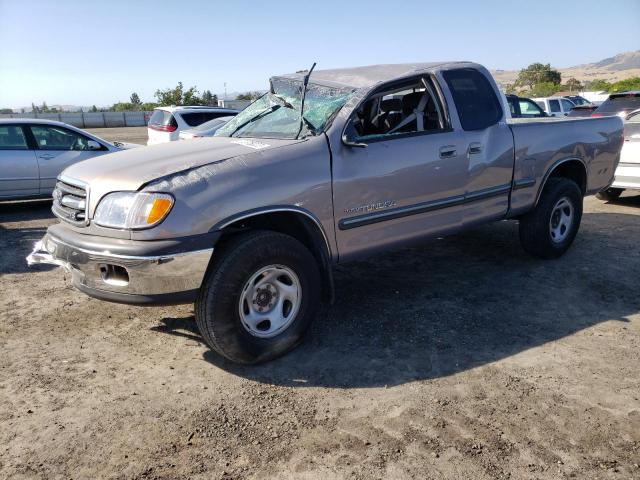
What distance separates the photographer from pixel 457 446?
273 cm

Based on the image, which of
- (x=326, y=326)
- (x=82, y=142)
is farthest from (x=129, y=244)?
(x=82, y=142)

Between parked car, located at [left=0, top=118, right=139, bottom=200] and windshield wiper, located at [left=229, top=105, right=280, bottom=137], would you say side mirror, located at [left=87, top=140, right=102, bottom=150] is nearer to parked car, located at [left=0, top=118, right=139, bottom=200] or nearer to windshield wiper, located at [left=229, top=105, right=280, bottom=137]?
parked car, located at [left=0, top=118, right=139, bottom=200]

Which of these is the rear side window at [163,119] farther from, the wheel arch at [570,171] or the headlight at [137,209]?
the headlight at [137,209]

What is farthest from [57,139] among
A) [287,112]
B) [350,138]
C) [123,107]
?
[123,107]

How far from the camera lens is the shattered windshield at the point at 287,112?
4.01m

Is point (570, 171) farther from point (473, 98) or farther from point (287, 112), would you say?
point (287, 112)

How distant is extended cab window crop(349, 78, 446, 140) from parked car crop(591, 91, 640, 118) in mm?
7113

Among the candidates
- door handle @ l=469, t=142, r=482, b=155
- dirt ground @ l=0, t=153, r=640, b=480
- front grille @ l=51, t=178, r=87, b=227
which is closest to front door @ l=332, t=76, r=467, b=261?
door handle @ l=469, t=142, r=482, b=155

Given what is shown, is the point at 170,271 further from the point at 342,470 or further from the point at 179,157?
the point at 342,470

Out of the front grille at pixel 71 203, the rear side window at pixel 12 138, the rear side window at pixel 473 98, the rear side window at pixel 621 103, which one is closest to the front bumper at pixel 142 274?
the front grille at pixel 71 203

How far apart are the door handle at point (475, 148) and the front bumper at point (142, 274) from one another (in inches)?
96.8

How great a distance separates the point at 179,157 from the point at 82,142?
621 cm

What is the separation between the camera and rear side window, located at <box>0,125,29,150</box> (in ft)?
27.4

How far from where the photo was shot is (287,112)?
4312 mm
